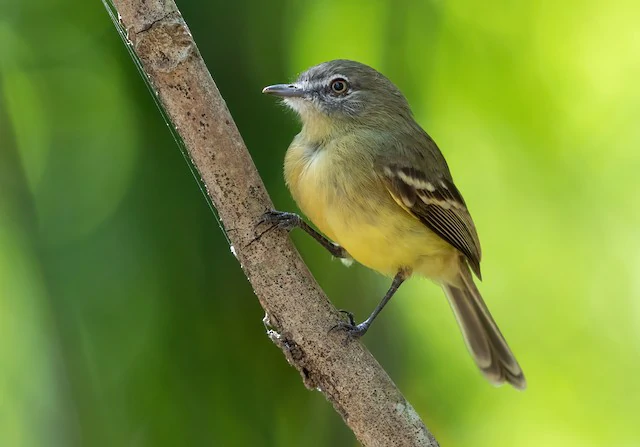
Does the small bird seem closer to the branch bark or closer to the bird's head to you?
the bird's head

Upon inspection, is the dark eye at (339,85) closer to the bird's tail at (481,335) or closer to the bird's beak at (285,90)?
the bird's beak at (285,90)

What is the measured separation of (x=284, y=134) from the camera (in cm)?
322

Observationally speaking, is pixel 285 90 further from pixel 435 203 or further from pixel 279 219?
pixel 279 219

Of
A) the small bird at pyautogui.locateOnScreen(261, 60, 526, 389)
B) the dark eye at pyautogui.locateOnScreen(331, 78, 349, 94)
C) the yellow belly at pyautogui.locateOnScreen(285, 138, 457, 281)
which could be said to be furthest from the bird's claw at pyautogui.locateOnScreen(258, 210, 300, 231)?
the dark eye at pyautogui.locateOnScreen(331, 78, 349, 94)

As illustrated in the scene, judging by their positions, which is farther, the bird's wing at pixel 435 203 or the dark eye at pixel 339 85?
the dark eye at pixel 339 85

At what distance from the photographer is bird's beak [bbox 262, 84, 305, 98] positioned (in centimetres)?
288

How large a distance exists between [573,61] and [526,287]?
1.16m

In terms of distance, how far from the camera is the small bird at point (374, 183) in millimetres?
2748

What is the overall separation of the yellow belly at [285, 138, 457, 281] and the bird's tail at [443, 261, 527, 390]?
0.63 metres

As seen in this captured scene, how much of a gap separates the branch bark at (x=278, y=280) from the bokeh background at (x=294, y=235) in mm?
717

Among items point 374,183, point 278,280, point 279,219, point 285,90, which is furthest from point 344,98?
A: point 278,280

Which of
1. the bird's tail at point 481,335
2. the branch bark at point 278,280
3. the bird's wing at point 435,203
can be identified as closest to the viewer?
the branch bark at point 278,280

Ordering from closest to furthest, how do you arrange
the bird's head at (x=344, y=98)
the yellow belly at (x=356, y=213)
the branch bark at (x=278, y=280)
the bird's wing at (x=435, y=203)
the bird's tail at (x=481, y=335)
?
the branch bark at (x=278, y=280) < the yellow belly at (x=356, y=213) < the bird's wing at (x=435, y=203) < the bird's head at (x=344, y=98) < the bird's tail at (x=481, y=335)

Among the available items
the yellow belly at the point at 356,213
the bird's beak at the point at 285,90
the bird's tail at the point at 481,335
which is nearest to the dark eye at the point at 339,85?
the bird's beak at the point at 285,90
